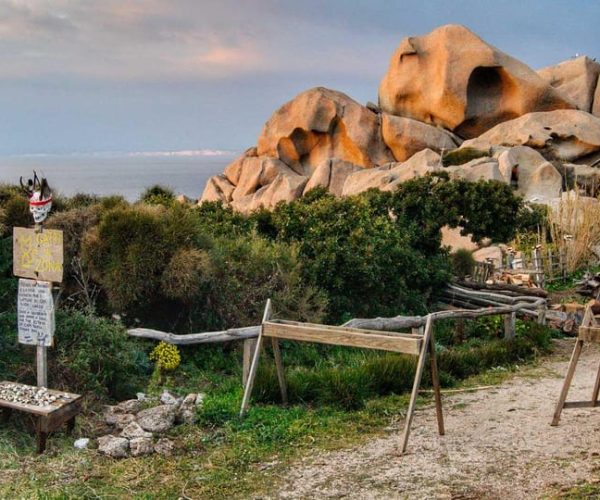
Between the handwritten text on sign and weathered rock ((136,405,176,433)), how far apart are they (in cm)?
115

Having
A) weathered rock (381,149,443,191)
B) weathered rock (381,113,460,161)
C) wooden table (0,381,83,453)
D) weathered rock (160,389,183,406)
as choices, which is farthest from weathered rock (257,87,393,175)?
wooden table (0,381,83,453)

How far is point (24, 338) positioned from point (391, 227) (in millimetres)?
7943

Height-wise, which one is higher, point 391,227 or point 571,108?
point 571,108

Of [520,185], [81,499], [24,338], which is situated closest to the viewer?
[81,499]

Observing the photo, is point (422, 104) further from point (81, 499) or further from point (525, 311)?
point (81, 499)

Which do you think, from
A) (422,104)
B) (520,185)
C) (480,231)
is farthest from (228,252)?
(422,104)

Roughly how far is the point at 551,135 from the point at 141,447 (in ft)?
94.3

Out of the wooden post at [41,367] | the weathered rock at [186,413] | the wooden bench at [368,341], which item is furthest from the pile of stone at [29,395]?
the wooden bench at [368,341]

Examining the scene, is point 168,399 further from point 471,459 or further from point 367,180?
point 367,180

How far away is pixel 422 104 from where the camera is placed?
1432 inches

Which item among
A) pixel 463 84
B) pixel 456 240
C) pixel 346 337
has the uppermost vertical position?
pixel 463 84

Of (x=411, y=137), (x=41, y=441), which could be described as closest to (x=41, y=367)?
(x=41, y=441)

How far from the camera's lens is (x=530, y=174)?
92.8 ft

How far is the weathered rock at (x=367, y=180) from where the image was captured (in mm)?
26688
